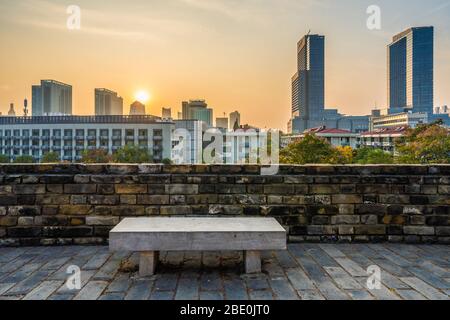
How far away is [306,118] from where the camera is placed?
192 metres

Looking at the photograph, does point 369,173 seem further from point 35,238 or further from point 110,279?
point 35,238

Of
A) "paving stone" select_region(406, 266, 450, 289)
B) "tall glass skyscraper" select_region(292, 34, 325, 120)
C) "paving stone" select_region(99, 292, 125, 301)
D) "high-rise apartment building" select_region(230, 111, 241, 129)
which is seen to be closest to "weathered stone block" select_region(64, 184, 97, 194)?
"paving stone" select_region(99, 292, 125, 301)

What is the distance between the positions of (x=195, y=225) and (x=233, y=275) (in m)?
0.67

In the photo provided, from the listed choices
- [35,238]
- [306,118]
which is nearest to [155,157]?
[35,238]

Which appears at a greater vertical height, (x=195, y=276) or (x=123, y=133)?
(x=123, y=133)

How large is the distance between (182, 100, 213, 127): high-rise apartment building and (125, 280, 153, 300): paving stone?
474 ft

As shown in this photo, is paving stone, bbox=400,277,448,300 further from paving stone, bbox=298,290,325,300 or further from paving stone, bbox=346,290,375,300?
paving stone, bbox=298,290,325,300

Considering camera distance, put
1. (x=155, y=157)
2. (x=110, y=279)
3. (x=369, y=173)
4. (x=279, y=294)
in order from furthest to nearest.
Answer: (x=155, y=157) → (x=369, y=173) → (x=110, y=279) → (x=279, y=294)

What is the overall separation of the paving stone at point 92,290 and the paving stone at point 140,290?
0.27 meters

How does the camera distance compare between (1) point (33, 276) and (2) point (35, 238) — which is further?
(2) point (35, 238)

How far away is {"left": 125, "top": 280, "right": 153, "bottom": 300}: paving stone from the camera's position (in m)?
3.10

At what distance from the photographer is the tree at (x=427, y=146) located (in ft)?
110

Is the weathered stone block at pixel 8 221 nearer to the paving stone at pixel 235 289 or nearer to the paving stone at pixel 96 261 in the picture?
the paving stone at pixel 96 261

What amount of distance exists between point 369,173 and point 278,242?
87.6 inches
